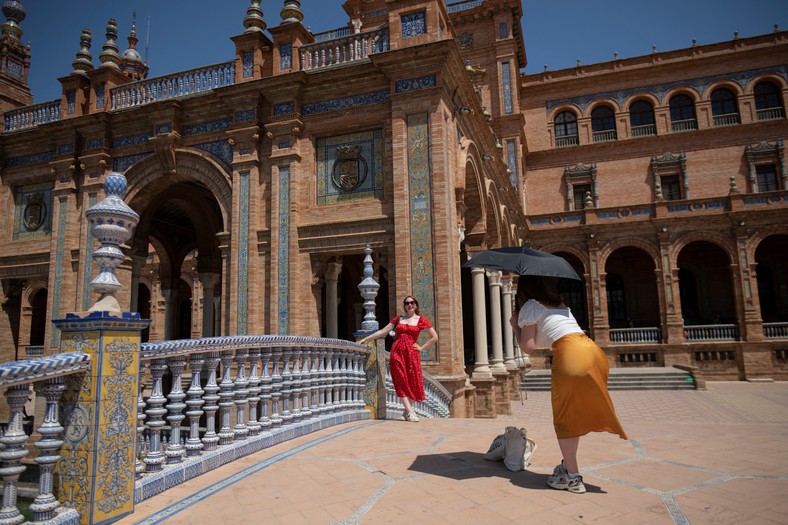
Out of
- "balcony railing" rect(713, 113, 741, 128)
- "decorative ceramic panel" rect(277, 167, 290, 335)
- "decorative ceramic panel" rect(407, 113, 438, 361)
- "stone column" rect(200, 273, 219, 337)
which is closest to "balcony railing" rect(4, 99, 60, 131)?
"stone column" rect(200, 273, 219, 337)

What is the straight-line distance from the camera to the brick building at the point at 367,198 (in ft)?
39.4

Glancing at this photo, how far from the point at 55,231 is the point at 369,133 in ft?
31.0

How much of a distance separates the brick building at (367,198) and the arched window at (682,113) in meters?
1.39

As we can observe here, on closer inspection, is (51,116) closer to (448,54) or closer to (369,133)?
(369,133)

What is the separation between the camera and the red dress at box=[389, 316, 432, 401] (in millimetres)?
7531

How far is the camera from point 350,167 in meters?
12.8

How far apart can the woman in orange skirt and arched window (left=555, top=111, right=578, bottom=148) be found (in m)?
28.6

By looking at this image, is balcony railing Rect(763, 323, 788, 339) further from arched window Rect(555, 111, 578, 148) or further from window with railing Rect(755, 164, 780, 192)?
arched window Rect(555, 111, 578, 148)

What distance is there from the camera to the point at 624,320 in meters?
27.5

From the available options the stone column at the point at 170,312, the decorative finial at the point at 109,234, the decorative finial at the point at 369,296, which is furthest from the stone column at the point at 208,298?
the decorative finial at the point at 109,234

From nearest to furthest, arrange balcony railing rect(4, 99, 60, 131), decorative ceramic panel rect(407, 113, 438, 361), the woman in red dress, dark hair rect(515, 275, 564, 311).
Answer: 1. dark hair rect(515, 275, 564, 311)
2. the woman in red dress
3. decorative ceramic panel rect(407, 113, 438, 361)
4. balcony railing rect(4, 99, 60, 131)

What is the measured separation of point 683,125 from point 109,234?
3131 centimetres

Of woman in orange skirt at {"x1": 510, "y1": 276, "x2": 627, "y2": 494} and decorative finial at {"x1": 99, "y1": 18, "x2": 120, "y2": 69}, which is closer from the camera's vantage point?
woman in orange skirt at {"x1": 510, "y1": 276, "x2": 627, "y2": 494}

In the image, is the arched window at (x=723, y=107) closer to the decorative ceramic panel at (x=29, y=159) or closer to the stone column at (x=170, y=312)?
the stone column at (x=170, y=312)
